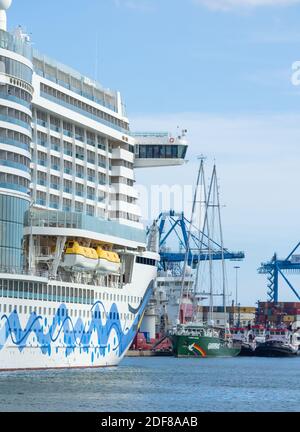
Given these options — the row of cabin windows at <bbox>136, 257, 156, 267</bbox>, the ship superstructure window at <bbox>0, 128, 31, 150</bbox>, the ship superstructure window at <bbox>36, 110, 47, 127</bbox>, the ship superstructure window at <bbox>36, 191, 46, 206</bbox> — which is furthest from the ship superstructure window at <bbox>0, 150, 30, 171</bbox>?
the row of cabin windows at <bbox>136, 257, 156, 267</bbox>

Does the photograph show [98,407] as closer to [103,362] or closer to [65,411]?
[65,411]

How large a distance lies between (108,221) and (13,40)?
1391 cm

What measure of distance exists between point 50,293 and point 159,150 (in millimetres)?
18647

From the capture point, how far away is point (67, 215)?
73.4m

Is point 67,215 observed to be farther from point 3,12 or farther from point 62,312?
point 3,12

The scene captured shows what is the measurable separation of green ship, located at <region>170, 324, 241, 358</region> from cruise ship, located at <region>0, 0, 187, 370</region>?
31485 mm

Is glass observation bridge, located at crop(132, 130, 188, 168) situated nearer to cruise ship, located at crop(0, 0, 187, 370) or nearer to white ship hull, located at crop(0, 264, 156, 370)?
cruise ship, located at crop(0, 0, 187, 370)

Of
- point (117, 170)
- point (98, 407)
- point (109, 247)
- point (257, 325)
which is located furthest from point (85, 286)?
point (257, 325)

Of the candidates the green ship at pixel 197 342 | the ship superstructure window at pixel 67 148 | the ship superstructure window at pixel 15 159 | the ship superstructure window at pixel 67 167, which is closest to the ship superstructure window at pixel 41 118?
the ship superstructure window at pixel 67 148

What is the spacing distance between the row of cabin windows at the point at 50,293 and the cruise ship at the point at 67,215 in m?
0.05

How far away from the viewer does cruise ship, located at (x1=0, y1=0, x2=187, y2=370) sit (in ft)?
222

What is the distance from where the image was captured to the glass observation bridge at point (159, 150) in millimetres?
85938

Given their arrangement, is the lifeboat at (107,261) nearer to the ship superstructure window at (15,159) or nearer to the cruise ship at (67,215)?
the cruise ship at (67,215)

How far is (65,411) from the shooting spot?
48.8 m
